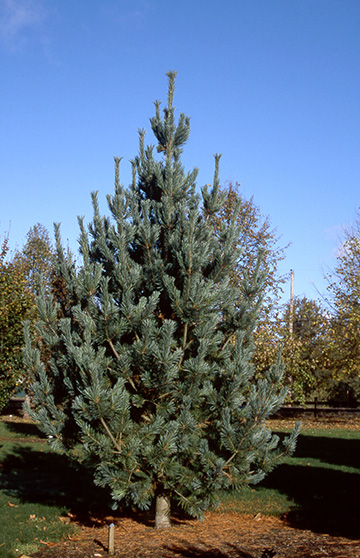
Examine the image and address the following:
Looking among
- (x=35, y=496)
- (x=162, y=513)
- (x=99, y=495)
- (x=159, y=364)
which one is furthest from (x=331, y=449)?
(x=159, y=364)

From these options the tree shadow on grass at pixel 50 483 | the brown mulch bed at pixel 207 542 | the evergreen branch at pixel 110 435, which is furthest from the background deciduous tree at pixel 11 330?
the evergreen branch at pixel 110 435

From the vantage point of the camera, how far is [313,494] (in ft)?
35.0

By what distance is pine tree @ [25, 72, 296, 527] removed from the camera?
7090 mm

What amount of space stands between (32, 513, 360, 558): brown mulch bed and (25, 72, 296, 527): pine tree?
491 millimetres

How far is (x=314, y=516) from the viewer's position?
361 inches

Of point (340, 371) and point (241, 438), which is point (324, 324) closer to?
point (340, 371)

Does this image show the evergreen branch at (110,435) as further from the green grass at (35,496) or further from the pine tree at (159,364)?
the green grass at (35,496)

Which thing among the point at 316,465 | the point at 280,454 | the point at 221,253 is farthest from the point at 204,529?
the point at 316,465

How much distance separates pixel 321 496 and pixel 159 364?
538 cm

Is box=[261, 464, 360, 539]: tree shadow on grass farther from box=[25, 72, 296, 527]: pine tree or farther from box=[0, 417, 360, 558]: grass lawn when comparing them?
box=[25, 72, 296, 527]: pine tree

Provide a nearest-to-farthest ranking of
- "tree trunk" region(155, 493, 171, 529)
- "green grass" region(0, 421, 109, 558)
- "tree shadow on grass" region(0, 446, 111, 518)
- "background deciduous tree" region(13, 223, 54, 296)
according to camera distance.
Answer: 1. "green grass" region(0, 421, 109, 558)
2. "tree trunk" region(155, 493, 171, 529)
3. "tree shadow on grass" region(0, 446, 111, 518)
4. "background deciduous tree" region(13, 223, 54, 296)

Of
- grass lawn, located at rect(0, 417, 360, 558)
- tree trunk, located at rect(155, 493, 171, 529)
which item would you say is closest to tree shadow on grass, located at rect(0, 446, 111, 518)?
grass lawn, located at rect(0, 417, 360, 558)

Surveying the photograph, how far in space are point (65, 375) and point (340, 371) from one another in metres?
19.4

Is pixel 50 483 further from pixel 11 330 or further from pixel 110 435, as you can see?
pixel 110 435
